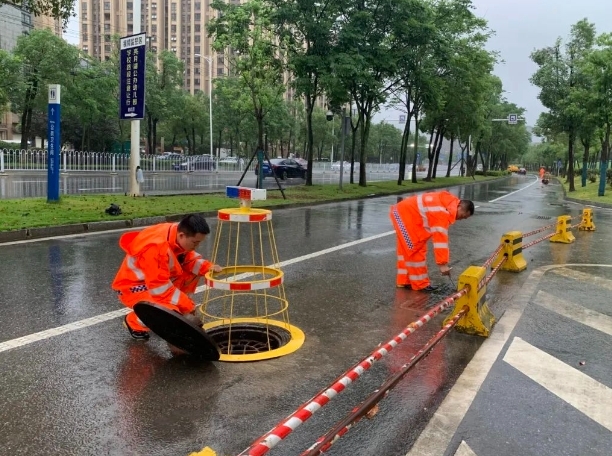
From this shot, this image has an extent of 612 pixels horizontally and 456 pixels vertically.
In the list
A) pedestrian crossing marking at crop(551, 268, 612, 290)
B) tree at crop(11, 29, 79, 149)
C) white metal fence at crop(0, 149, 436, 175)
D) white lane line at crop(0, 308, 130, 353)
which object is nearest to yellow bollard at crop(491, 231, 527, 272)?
pedestrian crossing marking at crop(551, 268, 612, 290)

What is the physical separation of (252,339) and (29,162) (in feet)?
98.6

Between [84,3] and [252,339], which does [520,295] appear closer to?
[252,339]

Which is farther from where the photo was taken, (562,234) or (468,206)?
(562,234)

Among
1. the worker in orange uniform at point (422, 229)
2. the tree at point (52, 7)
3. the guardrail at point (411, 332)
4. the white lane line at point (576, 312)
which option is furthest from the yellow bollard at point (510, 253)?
the tree at point (52, 7)

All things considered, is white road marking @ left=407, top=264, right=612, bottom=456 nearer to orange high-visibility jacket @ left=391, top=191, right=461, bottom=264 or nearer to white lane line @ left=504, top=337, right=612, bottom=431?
white lane line @ left=504, top=337, right=612, bottom=431

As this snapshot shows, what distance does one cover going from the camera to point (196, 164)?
43531mm

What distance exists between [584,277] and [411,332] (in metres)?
5.30

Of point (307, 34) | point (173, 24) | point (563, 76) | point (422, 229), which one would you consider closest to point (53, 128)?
point (422, 229)

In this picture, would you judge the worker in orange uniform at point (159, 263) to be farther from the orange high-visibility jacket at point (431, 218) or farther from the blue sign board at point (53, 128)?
the blue sign board at point (53, 128)

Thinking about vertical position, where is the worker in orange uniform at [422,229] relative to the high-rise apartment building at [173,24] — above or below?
below

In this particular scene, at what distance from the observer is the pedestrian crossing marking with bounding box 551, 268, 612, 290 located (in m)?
7.73

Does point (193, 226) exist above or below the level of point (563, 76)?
below

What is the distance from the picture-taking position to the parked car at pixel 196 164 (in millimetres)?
41644

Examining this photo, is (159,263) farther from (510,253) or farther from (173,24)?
(173,24)
